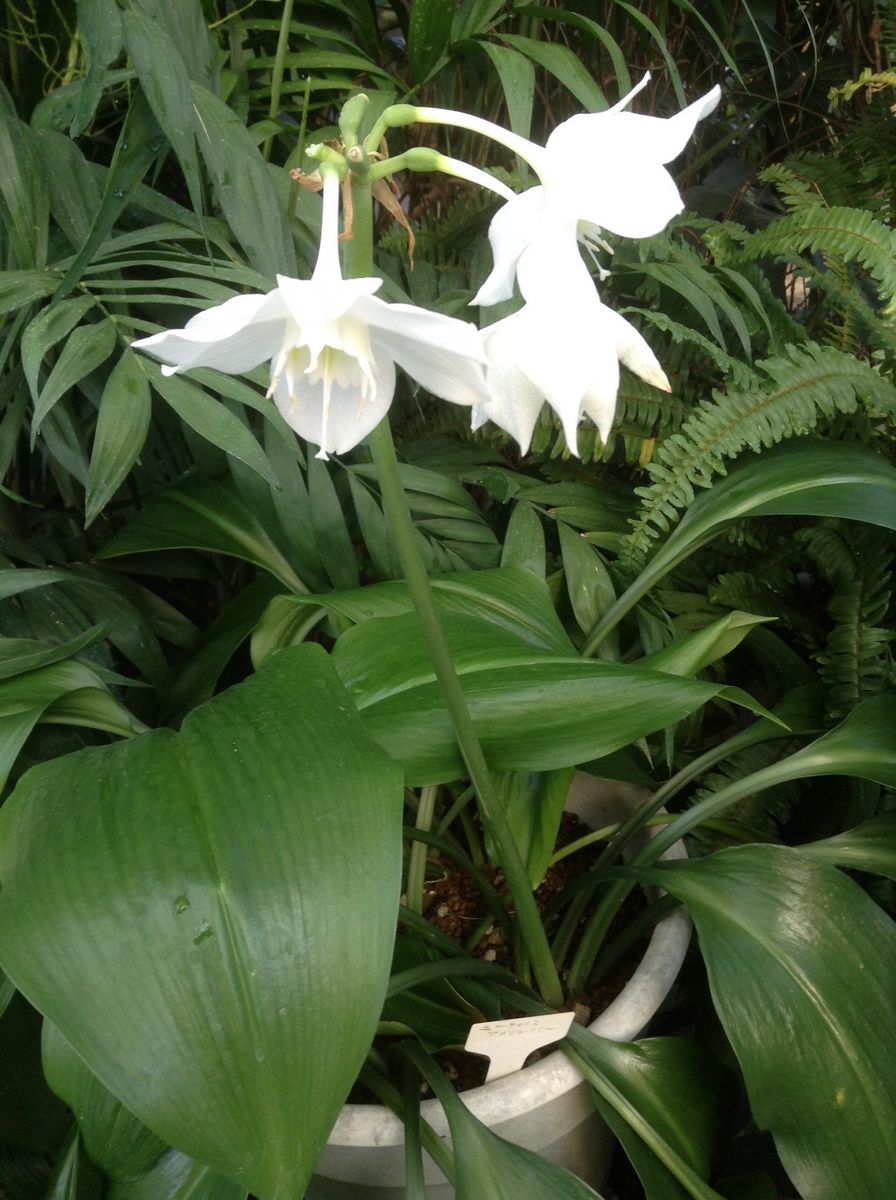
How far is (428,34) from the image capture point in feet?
2.75

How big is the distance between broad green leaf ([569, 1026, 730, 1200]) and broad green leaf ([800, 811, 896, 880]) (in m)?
→ 0.20

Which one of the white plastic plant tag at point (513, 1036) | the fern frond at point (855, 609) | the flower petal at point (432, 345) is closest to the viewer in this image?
the flower petal at point (432, 345)

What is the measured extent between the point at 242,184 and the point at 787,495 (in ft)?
1.72

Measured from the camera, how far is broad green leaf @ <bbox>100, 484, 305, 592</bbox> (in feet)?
2.79

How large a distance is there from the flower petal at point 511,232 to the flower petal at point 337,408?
60mm

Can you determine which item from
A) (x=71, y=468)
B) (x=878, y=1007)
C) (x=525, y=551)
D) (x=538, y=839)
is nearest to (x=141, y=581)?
(x=71, y=468)

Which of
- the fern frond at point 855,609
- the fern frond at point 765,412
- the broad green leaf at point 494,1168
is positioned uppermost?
the fern frond at point 765,412

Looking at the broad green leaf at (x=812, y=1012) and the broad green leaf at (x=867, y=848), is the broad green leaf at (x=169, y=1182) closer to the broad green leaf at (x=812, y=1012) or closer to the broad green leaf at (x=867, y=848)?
the broad green leaf at (x=812, y=1012)

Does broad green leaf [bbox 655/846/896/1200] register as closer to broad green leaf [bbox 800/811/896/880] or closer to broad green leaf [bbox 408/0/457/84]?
broad green leaf [bbox 800/811/896/880]

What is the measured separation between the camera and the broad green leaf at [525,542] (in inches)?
34.9

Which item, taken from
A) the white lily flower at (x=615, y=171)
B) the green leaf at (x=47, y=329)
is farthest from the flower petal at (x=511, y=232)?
the green leaf at (x=47, y=329)

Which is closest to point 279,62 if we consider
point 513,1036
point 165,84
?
point 165,84

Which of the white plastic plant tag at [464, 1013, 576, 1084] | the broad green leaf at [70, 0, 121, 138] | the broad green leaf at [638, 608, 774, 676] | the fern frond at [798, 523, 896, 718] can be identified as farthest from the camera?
the fern frond at [798, 523, 896, 718]

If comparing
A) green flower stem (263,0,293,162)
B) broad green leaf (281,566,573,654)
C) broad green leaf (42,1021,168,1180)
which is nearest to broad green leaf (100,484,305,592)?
broad green leaf (281,566,573,654)
